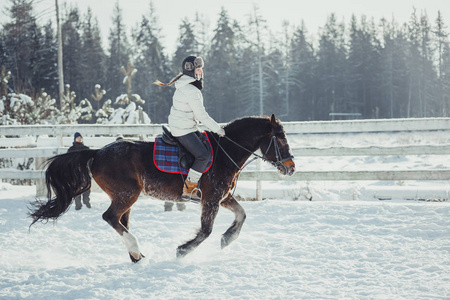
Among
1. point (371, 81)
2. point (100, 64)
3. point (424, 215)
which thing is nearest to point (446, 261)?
point (424, 215)

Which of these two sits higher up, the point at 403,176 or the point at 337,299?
the point at 403,176

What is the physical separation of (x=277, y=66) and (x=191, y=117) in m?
52.5

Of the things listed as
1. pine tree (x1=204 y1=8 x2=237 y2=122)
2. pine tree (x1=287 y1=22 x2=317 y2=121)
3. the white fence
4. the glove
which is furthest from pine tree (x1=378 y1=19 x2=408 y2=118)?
the glove

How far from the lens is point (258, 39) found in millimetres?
53844

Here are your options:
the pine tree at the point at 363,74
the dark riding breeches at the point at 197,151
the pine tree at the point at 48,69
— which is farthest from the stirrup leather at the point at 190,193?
the pine tree at the point at 363,74

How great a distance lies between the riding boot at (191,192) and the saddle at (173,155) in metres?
0.17

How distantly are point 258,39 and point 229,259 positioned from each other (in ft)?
167

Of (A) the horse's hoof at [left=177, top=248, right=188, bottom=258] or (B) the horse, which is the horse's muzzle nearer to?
(B) the horse

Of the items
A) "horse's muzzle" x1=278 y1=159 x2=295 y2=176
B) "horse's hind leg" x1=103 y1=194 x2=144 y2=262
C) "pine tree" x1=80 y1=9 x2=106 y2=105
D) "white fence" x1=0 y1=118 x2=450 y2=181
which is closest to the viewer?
"horse's hind leg" x1=103 y1=194 x2=144 y2=262

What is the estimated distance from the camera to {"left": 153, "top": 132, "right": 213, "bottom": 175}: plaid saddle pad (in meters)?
5.61

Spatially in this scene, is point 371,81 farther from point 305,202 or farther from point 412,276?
point 412,276

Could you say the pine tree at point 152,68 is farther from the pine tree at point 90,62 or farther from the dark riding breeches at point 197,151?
the dark riding breeches at point 197,151

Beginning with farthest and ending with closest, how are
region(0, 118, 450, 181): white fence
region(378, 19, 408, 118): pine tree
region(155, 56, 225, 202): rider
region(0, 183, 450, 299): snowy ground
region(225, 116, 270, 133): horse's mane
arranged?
1. region(378, 19, 408, 118): pine tree
2. region(0, 118, 450, 181): white fence
3. region(225, 116, 270, 133): horse's mane
4. region(155, 56, 225, 202): rider
5. region(0, 183, 450, 299): snowy ground

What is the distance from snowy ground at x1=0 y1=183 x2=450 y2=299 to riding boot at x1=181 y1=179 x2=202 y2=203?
67 cm
